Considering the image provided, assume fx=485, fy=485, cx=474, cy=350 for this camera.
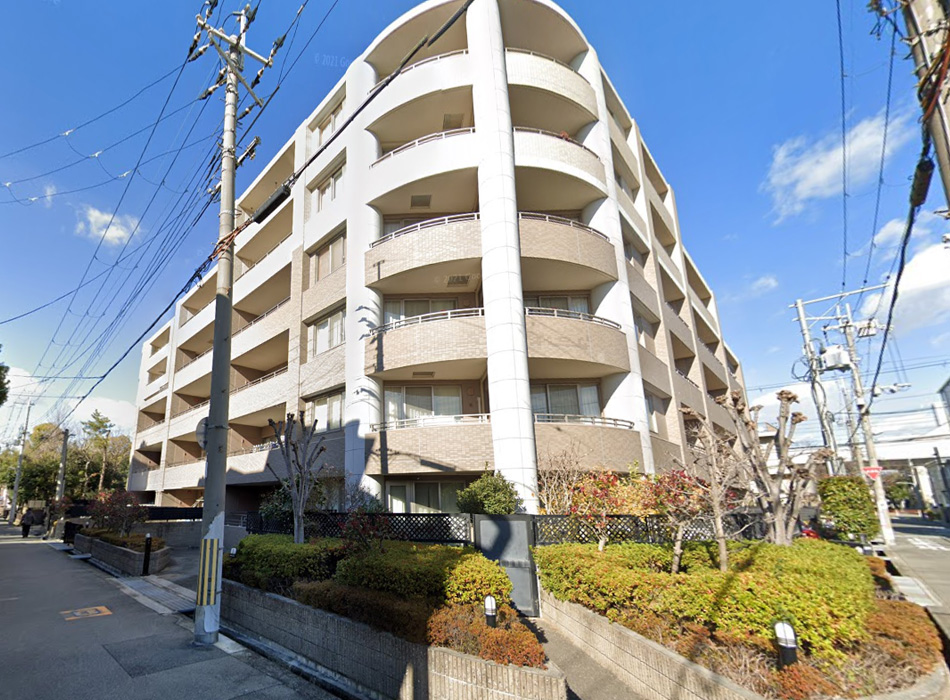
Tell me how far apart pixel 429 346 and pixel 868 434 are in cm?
2462

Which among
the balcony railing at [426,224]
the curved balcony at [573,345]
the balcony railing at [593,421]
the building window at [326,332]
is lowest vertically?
the balcony railing at [593,421]

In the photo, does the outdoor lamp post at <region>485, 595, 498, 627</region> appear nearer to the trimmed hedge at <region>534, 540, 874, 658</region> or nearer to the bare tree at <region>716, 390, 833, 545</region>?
the trimmed hedge at <region>534, 540, 874, 658</region>

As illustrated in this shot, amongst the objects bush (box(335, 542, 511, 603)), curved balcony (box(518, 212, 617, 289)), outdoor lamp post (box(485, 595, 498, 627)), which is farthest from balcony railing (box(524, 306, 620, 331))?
outdoor lamp post (box(485, 595, 498, 627))

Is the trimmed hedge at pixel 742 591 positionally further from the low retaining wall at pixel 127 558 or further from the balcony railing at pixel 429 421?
the low retaining wall at pixel 127 558

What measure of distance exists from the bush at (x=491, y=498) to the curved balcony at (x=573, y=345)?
4333 millimetres

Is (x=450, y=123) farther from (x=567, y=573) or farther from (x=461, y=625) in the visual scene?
(x=461, y=625)

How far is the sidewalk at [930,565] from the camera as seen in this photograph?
339 inches

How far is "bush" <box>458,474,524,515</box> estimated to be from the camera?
1309 cm

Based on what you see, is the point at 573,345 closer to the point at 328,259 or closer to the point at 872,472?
the point at 328,259

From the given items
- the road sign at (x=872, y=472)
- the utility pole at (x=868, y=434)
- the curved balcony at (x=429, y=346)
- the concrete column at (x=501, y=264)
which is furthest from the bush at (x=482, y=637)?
the road sign at (x=872, y=472)

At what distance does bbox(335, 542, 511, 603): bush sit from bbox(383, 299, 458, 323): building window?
12.0 m

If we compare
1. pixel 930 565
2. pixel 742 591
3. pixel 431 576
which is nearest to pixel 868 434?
pixel 930 565

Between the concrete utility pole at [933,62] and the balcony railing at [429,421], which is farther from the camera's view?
the balcony railing at [429,421]

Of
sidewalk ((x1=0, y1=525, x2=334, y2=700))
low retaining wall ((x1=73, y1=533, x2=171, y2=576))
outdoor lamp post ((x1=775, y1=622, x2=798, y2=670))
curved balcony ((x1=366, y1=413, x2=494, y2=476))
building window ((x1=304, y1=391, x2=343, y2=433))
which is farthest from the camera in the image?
building window ((x1=304, y1=391, x2=343, y2=433))
